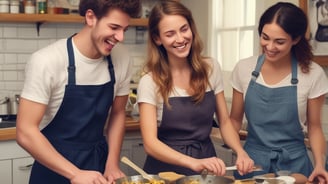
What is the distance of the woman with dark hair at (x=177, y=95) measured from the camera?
1836mm

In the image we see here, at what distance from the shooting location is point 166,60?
77.4 inches

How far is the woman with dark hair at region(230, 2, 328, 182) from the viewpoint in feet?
6.27

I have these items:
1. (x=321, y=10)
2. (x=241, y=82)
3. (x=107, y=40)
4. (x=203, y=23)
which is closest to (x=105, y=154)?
(x=107, y=40)

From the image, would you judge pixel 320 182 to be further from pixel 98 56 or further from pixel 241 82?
pixel 98 56

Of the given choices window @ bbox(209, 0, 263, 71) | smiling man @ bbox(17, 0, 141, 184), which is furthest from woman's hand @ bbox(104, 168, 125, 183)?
window @ bbox(209, 0, 263, 71)

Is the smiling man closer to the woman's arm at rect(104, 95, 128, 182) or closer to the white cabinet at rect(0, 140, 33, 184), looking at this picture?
the woman's arm at rect(104, 95, 128, 182)

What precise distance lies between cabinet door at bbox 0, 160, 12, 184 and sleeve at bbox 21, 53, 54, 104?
1.30m

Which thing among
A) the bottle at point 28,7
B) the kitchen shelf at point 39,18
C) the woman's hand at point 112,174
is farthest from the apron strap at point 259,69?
the bottle at point 28,7

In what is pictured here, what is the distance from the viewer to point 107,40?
5.55 feet

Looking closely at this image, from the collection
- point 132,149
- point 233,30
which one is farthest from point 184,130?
point 233,30

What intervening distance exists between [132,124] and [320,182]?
5.00ft

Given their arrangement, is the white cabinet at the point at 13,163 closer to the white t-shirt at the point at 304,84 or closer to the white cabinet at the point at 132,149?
the white cabinet at the point at 132,149

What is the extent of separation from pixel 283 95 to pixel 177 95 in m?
0.44

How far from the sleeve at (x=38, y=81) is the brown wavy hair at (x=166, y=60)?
417 mm
